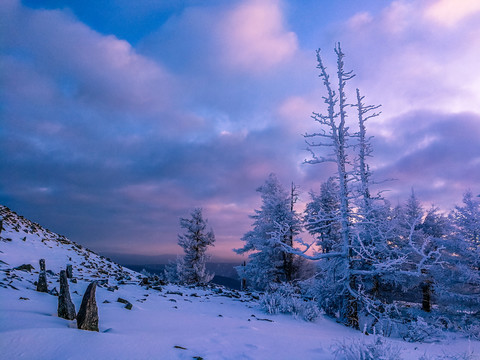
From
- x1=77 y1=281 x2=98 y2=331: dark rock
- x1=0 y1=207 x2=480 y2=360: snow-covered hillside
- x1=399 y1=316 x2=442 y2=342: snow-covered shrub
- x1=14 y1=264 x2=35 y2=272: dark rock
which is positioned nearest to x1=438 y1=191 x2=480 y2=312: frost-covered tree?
x1=0 y1=207 x2=480 y2=360: snow-covered hillside

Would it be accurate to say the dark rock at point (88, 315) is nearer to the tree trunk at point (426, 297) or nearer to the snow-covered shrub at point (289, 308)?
the snow-covered shrub at point (289, 308)

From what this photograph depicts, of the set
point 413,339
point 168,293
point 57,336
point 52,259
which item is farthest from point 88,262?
point 413,339

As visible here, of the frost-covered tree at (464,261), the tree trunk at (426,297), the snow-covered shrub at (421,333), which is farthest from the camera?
the tree trunk at (426,297)

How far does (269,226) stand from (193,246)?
1162cm

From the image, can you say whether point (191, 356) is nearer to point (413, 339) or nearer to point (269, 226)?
point (413, 339)

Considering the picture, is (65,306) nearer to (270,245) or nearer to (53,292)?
(53,292)

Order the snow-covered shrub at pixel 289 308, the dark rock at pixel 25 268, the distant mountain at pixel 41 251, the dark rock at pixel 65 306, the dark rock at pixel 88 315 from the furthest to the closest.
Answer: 1. the distant mountain at pixel 41 251
2. the snow-covered shrub at pixel 289 308
3. the dark rock at pixel 25 268
4. the dark rock at pixel 65 306
5. the dark rock at pixel 88 315

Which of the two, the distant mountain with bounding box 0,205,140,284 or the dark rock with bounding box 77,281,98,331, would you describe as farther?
the distant mountain with bounding box 0,205,140,284

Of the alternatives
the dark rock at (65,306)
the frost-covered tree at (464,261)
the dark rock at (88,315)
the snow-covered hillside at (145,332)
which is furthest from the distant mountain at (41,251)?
the frost-covered tree at (464,261)

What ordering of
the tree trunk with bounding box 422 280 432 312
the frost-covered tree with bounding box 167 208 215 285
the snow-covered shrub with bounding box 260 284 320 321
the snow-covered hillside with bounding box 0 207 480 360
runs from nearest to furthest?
the snow-covered hillside with bounding box 0 207 480 360 < the snow-covered shrub with bounding box 260 284 320 321 < the tree trunk with bounding box 422 280 432 312 < the frost-covered tree with bounding box 167 208 215 285

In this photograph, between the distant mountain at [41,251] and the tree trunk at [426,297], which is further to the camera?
the tree trunk at [426,297]

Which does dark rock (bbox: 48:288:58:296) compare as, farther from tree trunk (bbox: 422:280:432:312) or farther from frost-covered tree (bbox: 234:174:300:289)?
tree trunk (bbox: 422:280:432:312)

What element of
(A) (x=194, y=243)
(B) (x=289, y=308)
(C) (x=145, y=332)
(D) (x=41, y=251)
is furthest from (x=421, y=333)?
(A) (x=194, y=243)

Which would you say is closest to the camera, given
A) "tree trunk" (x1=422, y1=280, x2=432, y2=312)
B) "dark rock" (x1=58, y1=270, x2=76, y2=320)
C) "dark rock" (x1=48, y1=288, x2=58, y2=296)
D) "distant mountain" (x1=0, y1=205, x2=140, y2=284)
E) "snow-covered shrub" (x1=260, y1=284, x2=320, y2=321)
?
"dark rock" (x1=58, y1=270, x2=76, y2=320)
